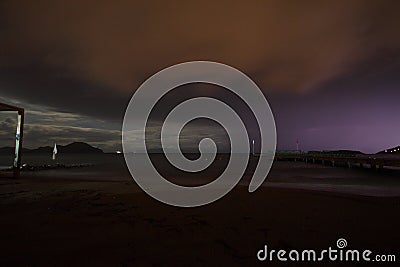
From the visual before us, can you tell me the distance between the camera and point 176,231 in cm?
780

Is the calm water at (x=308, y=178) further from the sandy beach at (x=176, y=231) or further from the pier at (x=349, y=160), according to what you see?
the sandy beach at (x=176, y=231)

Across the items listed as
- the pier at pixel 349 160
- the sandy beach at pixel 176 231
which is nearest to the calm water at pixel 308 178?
the pier at pixel 349 160

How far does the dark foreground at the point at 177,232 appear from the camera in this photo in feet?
18.8

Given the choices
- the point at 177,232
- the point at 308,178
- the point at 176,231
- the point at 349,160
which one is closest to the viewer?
the point at 177,232

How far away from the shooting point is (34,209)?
34.7 ft

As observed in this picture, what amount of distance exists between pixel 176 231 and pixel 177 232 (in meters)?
0.12

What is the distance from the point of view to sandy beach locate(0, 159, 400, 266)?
5746 millimetres

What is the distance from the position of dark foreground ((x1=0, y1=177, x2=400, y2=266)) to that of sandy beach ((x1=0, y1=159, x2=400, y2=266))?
23mm

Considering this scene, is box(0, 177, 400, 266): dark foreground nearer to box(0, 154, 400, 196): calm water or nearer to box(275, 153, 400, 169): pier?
box(0, 154, 400, 196): calm water

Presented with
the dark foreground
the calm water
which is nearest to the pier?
the calm water

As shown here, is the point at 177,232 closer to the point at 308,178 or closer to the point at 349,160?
the point at 308,178

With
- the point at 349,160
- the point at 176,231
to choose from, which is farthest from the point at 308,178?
the point at 349,160

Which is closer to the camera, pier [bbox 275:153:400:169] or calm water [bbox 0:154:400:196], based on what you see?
calm water [bbox 0:154:400:196]

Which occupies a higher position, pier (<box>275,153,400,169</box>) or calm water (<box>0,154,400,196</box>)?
pier (<box>275,153,400,169</box>)
